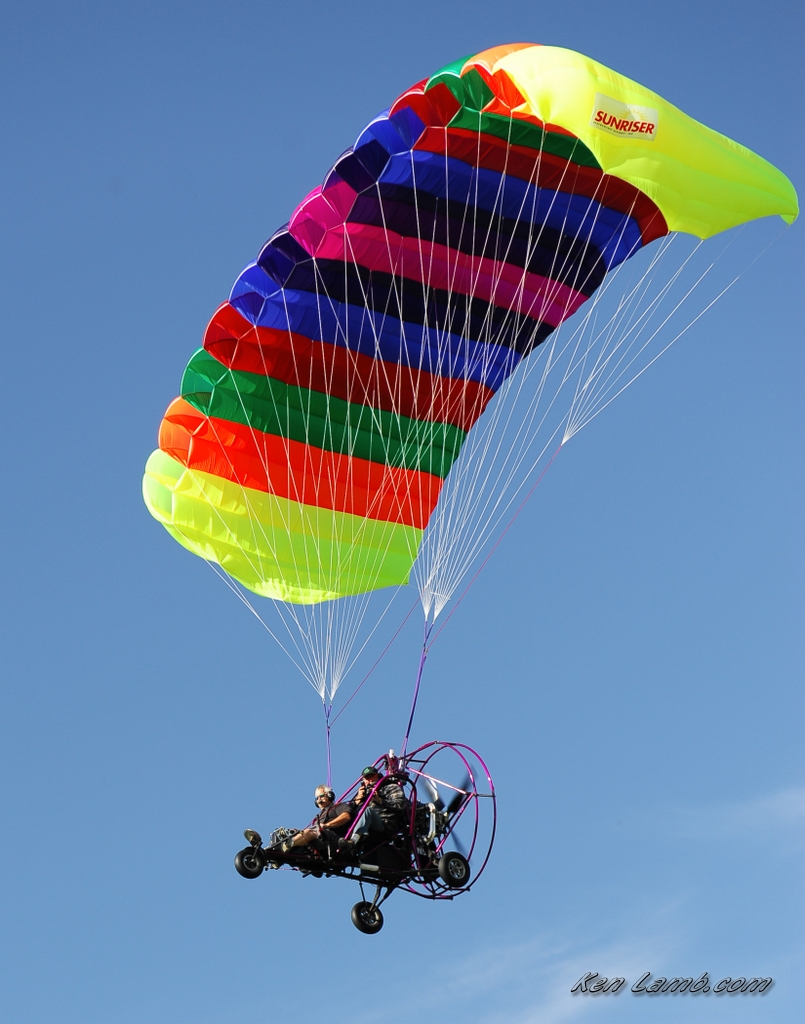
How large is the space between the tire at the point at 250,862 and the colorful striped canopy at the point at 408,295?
466 centimetres

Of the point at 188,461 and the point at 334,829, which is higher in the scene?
the point at 188,461

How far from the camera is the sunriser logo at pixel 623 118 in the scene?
15555mm

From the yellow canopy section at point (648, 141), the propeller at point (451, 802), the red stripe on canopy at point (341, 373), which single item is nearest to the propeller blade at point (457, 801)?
the propeller at point (451, 802)

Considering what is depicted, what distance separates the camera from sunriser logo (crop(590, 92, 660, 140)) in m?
15.6

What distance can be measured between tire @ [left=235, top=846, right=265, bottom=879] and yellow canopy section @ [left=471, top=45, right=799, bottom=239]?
6.48 metres

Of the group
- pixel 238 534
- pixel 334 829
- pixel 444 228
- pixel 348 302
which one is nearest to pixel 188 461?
pixel 238 534

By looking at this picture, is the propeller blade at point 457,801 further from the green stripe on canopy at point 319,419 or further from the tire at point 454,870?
the green stripe on canopy at point 319,419

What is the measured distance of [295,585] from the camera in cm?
2008

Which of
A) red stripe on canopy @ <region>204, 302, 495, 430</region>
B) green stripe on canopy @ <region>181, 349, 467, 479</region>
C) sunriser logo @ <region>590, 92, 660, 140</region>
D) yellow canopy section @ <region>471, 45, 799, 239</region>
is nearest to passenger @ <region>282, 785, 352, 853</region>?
red stripe on canopy @ <region>204, 302, 495, 430</region>

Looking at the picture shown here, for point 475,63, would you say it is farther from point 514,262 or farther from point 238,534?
point 238,534

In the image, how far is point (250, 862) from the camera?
51.3ft

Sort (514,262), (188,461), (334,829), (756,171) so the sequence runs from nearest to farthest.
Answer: (334,829) → (756,171) → (514,262) → (188,461)

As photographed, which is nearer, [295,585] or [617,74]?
[617,74]

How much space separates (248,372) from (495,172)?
341 centimetres
